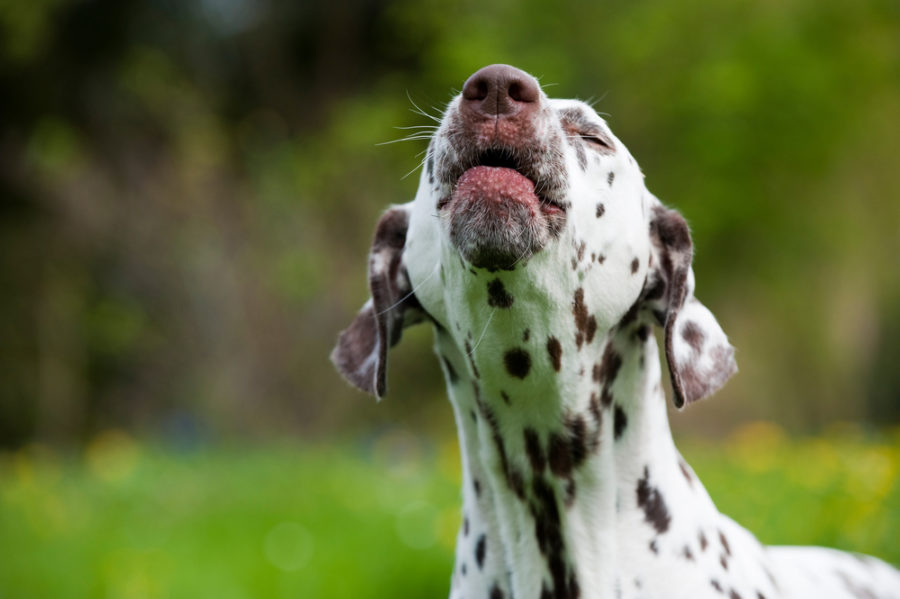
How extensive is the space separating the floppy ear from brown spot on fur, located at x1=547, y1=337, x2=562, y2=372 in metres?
0.32

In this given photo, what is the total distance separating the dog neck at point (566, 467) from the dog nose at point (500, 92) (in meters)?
0.61

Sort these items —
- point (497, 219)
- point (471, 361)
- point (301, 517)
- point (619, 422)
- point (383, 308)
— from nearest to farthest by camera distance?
point (497, 219), point (471, 361), point (619, 422), point (383, 308), point (301, 517)

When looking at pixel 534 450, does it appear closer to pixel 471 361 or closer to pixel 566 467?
pixel 566 467

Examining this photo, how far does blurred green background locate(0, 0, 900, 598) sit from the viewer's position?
13477 millimetres

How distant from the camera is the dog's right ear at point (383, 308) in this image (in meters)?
2.79

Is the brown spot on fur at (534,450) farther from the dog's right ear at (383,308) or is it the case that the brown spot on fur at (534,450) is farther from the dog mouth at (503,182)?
the dog mouth at (503,182)

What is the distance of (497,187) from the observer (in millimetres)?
2262

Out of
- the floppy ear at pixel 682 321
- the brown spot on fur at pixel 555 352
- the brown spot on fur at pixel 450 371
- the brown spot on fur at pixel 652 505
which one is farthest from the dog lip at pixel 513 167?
the brown spot on fur at pixel 652 505

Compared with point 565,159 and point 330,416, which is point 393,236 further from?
point 330,416

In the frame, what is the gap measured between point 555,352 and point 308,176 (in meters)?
12.0

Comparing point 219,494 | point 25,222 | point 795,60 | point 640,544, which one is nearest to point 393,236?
point 640,544

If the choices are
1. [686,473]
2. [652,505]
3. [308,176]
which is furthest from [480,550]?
[308,176]

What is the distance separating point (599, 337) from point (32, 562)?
4.25m

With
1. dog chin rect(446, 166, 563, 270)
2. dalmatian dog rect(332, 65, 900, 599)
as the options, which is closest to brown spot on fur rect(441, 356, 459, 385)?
dalmatian dog rect(332, 65, 900, 599)
